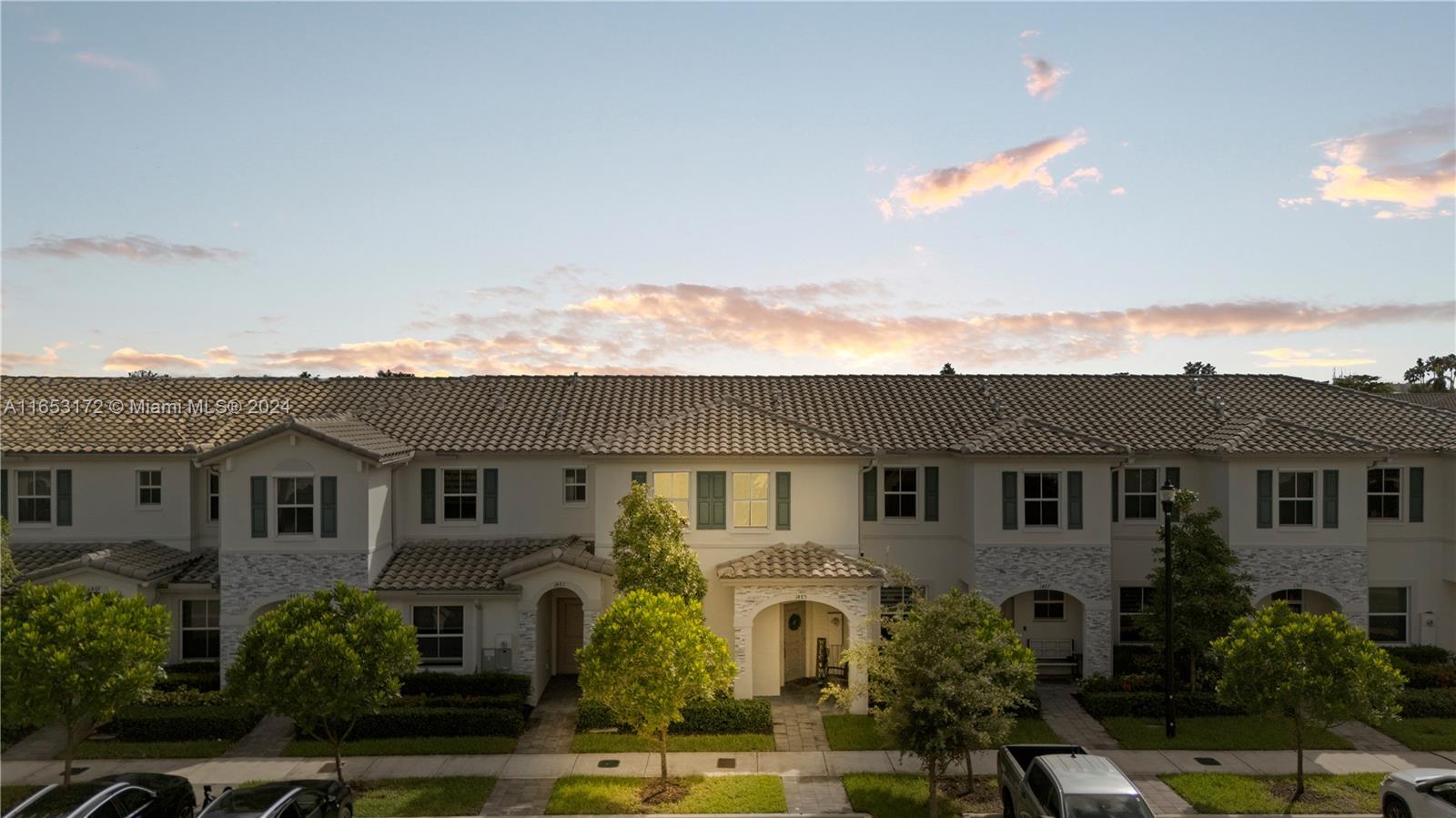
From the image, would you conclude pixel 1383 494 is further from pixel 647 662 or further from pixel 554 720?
pixel 554 720

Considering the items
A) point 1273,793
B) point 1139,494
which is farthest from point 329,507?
point 1139,494

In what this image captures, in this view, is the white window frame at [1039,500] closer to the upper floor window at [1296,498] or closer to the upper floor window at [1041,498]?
the upper floor window at [1041,498]

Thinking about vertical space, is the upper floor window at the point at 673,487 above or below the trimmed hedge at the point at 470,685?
above

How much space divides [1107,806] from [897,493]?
44.1 ft

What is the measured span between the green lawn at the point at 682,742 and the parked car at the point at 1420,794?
11477 mm

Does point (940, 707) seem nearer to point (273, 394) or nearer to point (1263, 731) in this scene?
point (1263, 731)

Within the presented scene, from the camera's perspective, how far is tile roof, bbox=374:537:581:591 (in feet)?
77.9

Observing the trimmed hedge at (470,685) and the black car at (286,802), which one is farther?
the trimmed hedge at (470,685)

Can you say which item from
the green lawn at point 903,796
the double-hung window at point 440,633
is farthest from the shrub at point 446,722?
the green lawn at point 903,796

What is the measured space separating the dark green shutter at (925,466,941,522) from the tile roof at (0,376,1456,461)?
935 millimetres

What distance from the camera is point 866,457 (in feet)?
81.5

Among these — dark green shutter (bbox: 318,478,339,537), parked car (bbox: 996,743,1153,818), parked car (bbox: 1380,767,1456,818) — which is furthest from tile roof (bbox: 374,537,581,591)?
parked car (bbox: 1380,767,1456,818)

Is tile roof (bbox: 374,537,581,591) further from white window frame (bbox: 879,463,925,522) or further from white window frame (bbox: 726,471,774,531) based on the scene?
white window frame (bbox: 879,463,925,522)

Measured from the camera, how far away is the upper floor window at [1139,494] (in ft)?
88.5
